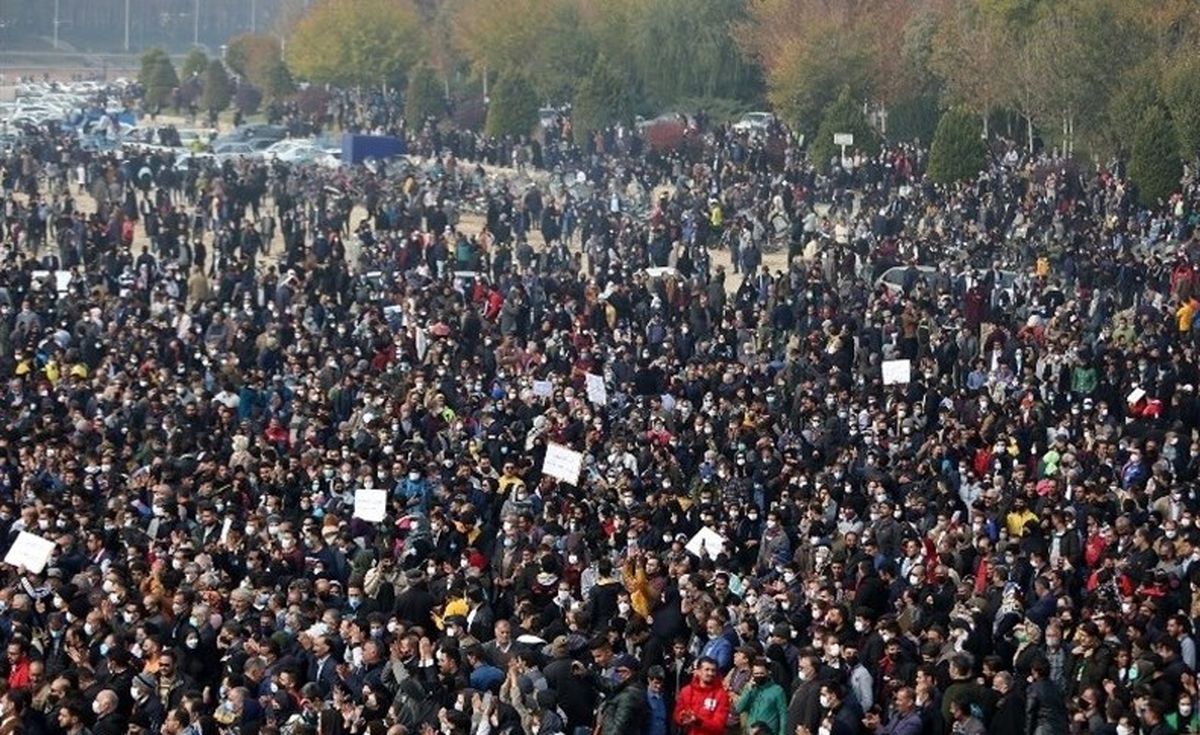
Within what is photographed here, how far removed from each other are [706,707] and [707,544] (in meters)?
4.67

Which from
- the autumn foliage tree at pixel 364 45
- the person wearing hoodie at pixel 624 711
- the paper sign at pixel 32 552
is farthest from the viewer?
the autumn foliage tree at pixel 364 45

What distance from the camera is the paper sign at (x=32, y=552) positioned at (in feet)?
63.8

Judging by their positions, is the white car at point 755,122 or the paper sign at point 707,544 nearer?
the paper sign at point 707,544

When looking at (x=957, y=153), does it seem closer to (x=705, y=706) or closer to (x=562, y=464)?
(x=562, y=464)

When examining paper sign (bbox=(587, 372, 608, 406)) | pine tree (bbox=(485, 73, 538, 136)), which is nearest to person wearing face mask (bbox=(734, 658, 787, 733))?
paper sign (bbox=(587, 372, 608, 406))

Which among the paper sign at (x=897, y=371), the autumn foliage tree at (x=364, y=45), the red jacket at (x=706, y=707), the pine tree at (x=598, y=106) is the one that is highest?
the red jacket at (x=706, y=707)

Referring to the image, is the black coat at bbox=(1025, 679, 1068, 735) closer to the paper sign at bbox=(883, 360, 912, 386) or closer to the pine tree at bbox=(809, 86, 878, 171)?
the paper sign at bbox=(883, 360, 912, 386)

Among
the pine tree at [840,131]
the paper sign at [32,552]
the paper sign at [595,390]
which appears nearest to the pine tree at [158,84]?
the pine tree at [840,131]

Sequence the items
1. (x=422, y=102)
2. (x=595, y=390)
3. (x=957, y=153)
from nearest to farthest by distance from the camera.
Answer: (x=595, y=390), (x=957, y=153), (x=422, y=102)

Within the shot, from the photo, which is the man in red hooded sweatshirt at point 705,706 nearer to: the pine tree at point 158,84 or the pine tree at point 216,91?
the pine tree at point 216,91

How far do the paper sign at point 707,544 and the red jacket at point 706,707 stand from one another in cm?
437

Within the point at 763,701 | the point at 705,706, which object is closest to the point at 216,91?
the point at 705,706

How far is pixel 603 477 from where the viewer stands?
76.9ft

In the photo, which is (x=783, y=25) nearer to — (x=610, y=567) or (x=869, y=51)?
(x=869, y=51)
